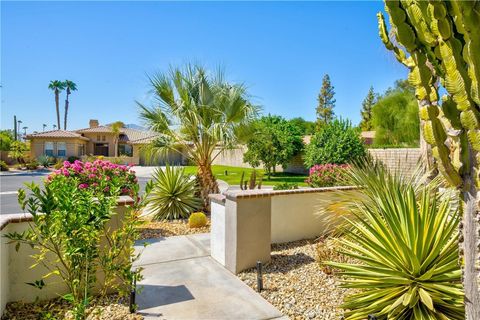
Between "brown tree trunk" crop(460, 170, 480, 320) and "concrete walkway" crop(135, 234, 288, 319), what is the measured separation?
2.18 m

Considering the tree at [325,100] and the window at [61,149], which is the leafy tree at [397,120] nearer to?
the tree at [325,100]

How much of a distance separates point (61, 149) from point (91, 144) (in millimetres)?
5105

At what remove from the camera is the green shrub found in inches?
634

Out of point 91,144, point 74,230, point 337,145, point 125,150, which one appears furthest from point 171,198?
point 91,144

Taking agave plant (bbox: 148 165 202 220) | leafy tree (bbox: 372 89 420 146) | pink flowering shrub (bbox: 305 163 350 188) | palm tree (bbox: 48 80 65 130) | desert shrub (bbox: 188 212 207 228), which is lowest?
desert shrub (bbox: 188 212 207 228)

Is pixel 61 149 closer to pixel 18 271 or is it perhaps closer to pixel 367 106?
pixel 18 271

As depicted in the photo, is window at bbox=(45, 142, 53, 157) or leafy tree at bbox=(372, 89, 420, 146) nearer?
leafy tree at bbox=(372, 89, 420, 146)

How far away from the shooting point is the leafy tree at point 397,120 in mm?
25641

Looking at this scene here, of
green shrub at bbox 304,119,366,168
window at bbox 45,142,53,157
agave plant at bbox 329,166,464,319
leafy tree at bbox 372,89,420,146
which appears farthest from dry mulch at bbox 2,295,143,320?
window at bbox 45,142,53,157

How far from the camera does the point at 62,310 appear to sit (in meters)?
3.65

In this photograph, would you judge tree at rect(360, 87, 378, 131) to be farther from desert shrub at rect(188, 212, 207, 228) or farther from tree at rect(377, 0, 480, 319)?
tree at rect(377, 0, 480, 319)

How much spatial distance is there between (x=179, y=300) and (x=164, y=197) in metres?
5.36

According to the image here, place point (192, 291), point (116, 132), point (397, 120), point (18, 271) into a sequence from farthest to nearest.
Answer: point (116, 132) < point (397, 120) < point (192, 291) < point (18, 271)

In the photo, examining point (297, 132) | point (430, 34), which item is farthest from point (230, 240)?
point (297, 132)
